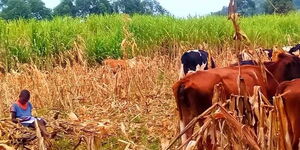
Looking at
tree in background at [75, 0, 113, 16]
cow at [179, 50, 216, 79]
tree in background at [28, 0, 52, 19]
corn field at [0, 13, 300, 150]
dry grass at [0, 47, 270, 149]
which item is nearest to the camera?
corn field at [0, 13, 300, 150]

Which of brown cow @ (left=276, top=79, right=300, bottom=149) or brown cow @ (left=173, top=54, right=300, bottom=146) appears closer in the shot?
brown cow @ (left=276, top=79, right=300, bottom=149)

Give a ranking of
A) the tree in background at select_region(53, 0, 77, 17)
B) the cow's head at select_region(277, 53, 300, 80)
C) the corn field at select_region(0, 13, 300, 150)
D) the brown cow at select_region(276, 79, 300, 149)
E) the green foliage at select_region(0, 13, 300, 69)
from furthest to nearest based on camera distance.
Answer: the tree in background at select_region(53, 0, 77, 17) → the green foliage at select_region(0, 13, 300, 69) → the cow's head at select_region(277, 53, 300, 80) → the corn field at select_region(0, 13, 300, 150) → the brown cow at select_region(276, 79, 300, 149)

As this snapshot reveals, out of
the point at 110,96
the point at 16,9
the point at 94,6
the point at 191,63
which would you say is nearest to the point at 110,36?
the point at 110,96

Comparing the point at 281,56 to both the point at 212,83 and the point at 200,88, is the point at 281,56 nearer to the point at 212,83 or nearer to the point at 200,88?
the point at 212,83

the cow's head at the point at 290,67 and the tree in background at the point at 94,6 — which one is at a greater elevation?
the tree in background at the point at 94,6

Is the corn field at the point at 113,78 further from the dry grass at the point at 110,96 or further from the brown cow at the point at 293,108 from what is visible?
the brown cow at the point at 293,108

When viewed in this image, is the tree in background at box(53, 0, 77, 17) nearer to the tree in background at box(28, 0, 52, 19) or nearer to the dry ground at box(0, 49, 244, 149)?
the tree in background at box(28, 0, 52, 19)

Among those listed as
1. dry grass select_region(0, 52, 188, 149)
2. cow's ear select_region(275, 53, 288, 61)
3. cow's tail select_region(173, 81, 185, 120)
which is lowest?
dry grass select_region(0, 52, 188, 149)

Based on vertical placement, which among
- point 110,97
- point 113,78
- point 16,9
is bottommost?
point 110,97

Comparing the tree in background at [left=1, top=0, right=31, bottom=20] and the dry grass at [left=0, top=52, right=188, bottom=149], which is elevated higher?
the tree in background at [left=1, top=0, right=31, bottom=20]

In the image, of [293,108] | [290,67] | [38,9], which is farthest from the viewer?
[38,9]

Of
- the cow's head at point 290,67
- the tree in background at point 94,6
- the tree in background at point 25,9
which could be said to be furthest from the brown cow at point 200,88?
the tree in background at point 25,9

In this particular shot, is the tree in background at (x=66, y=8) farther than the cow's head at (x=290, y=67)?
Yes

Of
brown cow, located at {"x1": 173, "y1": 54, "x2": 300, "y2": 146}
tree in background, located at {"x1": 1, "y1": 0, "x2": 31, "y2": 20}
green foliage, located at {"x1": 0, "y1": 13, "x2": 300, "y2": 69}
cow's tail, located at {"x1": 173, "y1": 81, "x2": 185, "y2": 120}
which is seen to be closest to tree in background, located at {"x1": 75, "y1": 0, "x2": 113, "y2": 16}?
tree in background, located at {"x1": 1, "y1": 0, "x2": 31, "y2": 20}
